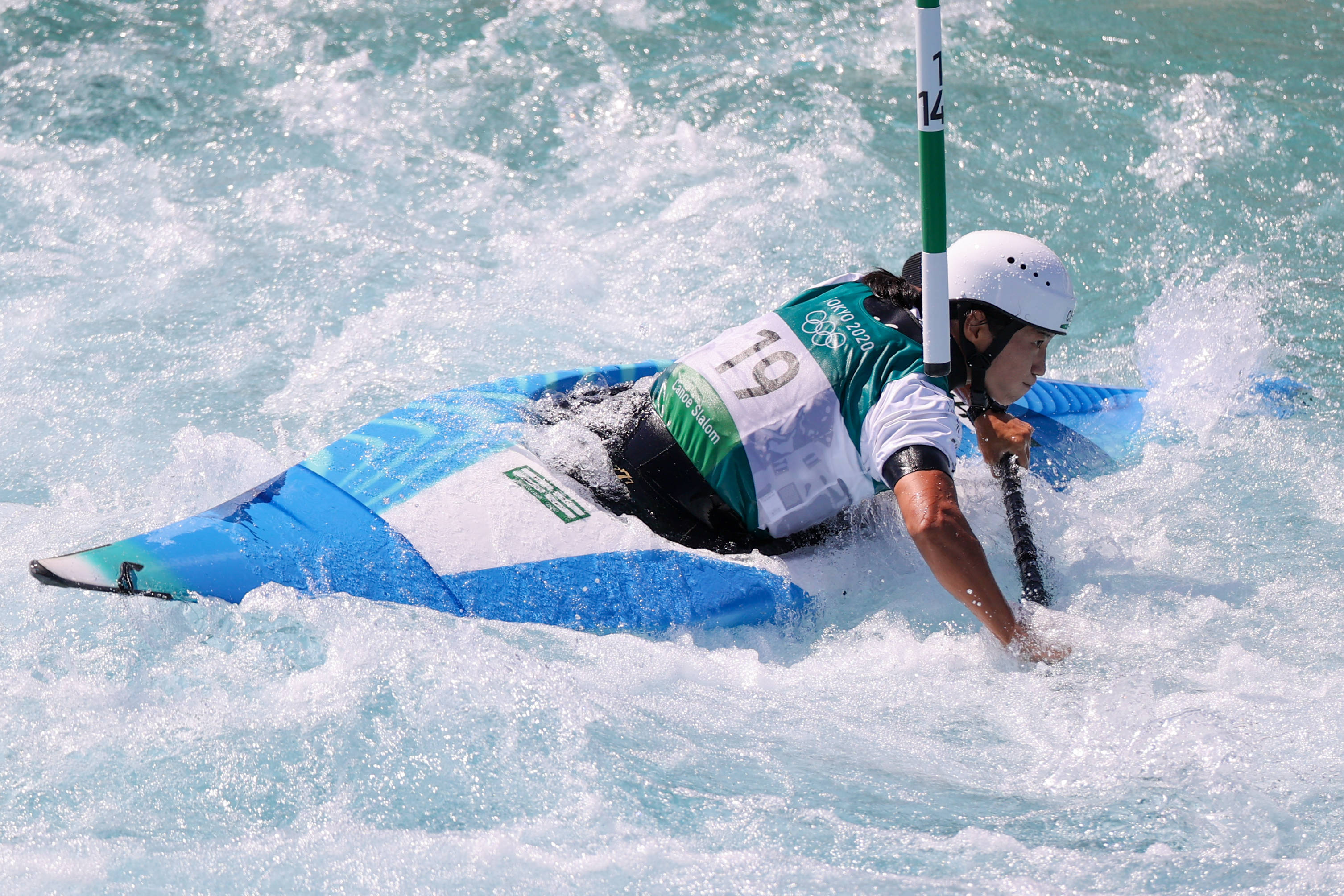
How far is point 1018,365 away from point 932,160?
0.72m

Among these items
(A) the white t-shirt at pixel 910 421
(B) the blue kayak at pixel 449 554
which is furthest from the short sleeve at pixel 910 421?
(B) the blue kayak at pixel 449 554

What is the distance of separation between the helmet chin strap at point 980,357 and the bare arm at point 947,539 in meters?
0.50

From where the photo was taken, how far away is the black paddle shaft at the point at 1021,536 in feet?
10.4

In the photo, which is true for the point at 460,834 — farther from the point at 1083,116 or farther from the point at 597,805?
the point at 1083,116

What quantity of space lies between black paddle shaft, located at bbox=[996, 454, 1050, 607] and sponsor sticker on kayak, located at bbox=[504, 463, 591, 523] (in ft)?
3.61

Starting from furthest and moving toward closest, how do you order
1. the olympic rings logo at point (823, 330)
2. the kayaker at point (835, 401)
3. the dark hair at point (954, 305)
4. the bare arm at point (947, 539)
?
the dark hair at point (954, 305)
the olympic rings logo at point (823, 330)
the kayaker at point (835, 401)
the bare arm at point (947, 539)

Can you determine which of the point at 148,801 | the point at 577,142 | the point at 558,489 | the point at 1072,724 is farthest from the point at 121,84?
the point at 1072,724

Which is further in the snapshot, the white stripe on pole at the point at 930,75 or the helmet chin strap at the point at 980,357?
the helmet chin strap at the point at 980,357

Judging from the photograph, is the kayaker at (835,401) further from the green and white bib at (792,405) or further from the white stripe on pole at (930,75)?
the white stripe on pole at (930,75)

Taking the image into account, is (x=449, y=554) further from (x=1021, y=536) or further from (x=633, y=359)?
(x=633, y=359)

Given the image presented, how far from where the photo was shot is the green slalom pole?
2.61 m

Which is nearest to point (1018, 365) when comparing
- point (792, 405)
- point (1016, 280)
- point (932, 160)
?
point (1016, 280)

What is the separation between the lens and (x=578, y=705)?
9.12ft

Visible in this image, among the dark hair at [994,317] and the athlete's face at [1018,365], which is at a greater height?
the dark hair at [994,317]
